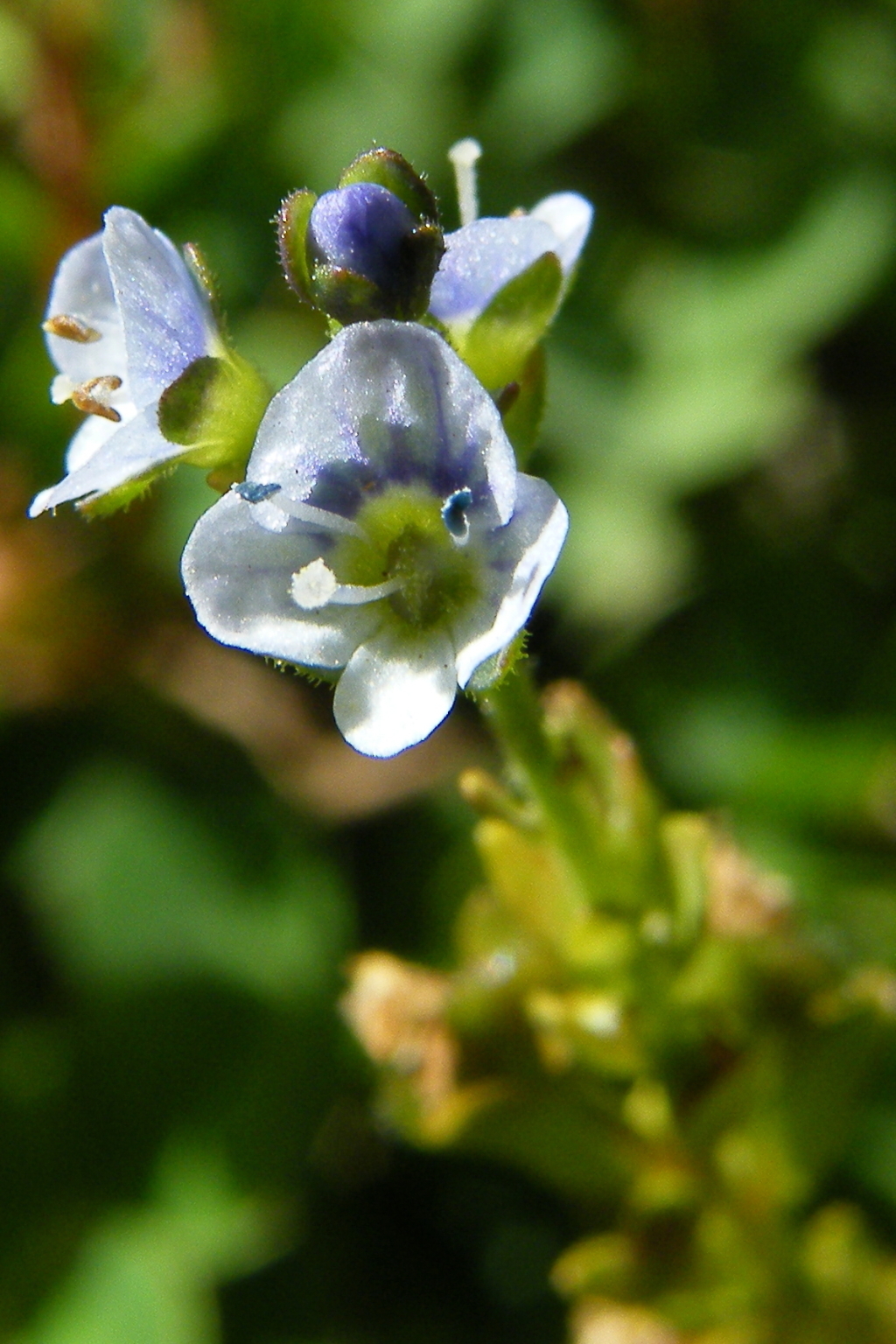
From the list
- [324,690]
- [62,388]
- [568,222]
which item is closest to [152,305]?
[62,388]

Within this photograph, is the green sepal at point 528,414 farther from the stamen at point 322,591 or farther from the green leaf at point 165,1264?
the green leaf at point 165,1264

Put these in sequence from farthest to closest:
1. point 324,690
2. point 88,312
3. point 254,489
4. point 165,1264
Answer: point 324,690 < point 165,1264 < point 88,312 < point 254,489

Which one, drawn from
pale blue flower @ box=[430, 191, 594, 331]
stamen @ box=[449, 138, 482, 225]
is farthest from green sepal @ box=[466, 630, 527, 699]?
stamen @ box=[449, 138, 482, 225]

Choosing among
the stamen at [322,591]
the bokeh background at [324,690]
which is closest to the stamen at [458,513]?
the stamen at [322,591]

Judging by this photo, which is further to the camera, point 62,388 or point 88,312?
point 88,312

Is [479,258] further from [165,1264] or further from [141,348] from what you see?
[165,1264]

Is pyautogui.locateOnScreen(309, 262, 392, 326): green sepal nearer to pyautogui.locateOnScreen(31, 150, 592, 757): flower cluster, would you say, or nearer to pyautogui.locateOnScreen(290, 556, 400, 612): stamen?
pyautogui.locateOnScreen(31, 150, 592, 757): flower cluster

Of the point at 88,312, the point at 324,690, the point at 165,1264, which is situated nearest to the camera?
the point at 88,312
